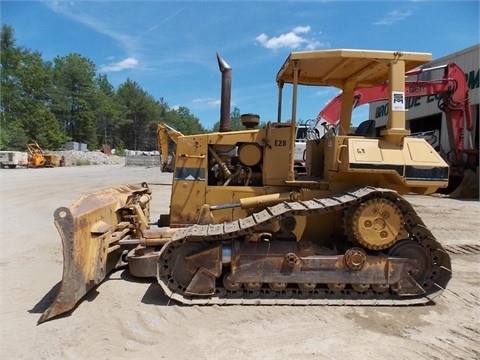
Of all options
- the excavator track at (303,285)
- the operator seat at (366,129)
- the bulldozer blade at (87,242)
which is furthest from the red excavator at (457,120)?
the bulldozer blade at (87,242)

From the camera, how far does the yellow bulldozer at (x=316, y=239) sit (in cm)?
446

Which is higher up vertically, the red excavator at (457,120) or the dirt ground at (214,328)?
the red excavator at (457,120)

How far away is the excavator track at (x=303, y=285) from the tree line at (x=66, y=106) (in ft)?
153

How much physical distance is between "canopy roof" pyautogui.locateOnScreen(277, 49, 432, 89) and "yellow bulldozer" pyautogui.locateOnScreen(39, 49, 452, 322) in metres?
0.02

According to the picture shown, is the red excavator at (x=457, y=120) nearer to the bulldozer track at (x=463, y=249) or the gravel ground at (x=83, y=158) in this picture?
the bulldozer track at (x=463, y=249)

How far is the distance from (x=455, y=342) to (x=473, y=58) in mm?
19372

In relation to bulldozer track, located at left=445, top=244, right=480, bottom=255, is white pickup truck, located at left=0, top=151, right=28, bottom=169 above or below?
above

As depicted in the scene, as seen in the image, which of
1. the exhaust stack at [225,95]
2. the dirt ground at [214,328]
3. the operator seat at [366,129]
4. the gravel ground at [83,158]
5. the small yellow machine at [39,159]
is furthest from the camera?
the gravel ground at [83,158]

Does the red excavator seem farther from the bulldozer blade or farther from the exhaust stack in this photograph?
the bulldozer blade

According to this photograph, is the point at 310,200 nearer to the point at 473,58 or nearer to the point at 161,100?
the point at 473,58

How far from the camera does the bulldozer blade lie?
4.04 m

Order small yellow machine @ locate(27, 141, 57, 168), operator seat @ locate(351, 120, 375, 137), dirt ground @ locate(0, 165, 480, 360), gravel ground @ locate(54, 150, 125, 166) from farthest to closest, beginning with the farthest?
gravel ground @ locate(54, 150, 125, 166), small yellow machine @ locate(27, 141, 57, 168), operator seat @ locate(351, 120, 375, 137), dirt ground @ locate(0, 165, 480, 360)

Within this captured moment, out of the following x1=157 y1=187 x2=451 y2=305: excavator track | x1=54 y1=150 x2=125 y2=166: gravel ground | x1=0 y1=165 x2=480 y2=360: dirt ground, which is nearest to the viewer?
x1=0 y1=165 x2=480 y2=360: dirt ground

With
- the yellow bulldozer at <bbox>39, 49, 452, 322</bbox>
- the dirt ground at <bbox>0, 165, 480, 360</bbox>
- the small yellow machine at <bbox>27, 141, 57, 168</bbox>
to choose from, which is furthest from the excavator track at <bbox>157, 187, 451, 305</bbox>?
the small yellow machine at <bbox>27, 141, 57, 168</bbox>
